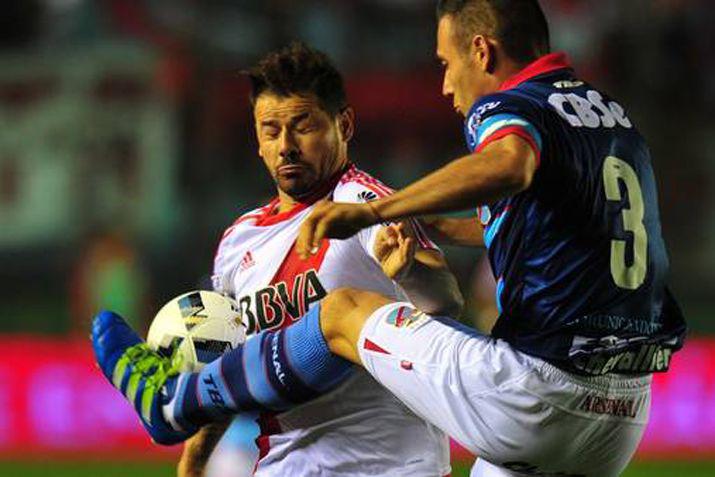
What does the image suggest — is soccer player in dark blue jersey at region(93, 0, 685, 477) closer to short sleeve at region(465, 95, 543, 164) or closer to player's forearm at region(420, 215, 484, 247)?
short sleeve at region(465, 95, 543, 164)

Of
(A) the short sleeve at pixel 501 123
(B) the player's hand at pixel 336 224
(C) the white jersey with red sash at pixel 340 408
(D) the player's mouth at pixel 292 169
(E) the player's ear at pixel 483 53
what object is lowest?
(C) the white jersey with red sash at pixel 340 408

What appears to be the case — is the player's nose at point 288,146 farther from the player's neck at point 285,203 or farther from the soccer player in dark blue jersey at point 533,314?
the soccer player in dark blue jersey at point 533,314

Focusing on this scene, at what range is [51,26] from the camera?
48.6ft

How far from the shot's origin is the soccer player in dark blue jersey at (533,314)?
14.7ft

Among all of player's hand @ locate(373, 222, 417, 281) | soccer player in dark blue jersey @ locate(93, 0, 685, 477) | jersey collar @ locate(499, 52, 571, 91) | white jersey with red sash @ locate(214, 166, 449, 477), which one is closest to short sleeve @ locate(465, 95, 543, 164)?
soccer player in dark blue jersey @ locate(93, 0, 685, 477)

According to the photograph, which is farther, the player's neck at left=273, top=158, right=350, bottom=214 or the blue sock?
the player's neck at left=273, top=158, right=350, bottom=214

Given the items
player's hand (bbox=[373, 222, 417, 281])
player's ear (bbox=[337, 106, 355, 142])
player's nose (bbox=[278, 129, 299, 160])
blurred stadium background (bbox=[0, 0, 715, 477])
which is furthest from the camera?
blurred stadium background (bbox=[0, 0, 715, 477])

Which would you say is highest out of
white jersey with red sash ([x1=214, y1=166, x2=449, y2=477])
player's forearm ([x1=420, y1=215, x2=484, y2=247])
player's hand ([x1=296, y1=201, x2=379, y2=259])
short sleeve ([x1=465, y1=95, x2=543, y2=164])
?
short sleeve ([x1=465, y1=95, x2=543, y2=164])

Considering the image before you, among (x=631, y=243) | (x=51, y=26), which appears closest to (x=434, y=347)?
(x=631, y=243)

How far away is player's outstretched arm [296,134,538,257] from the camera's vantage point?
411 centimetres

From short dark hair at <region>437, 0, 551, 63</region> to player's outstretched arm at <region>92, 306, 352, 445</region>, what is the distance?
0.97 metres

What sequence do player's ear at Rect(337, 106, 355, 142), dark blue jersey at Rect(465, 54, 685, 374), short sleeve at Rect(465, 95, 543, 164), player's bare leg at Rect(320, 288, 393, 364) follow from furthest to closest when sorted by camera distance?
player's ear at Rect(337, 106, 355, 142) < player's bare leg at Rect(320, 288, 393, 364) < dark blue jersey at Rect(465, 54, 685, 374) < short sleeve at Rect(465, 95, 543, 164)

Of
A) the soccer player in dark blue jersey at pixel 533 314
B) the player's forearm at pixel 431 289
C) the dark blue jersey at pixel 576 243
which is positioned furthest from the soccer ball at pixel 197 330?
the dark blue jersey at pixel 576 243

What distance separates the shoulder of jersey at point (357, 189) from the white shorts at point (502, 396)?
499mm
